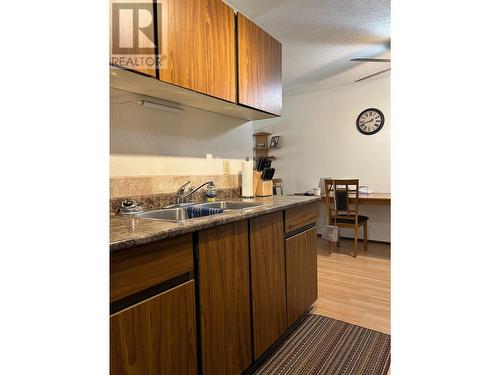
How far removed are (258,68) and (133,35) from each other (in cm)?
101

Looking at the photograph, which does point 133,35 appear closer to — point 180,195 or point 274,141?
point 180,195

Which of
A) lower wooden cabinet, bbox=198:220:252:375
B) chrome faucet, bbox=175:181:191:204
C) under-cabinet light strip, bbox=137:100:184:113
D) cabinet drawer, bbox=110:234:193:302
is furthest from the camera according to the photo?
chrome faucet, bbox=175:181:191:204

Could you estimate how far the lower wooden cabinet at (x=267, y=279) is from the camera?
4.69ft

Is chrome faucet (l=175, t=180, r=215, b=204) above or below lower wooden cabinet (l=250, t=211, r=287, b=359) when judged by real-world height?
above

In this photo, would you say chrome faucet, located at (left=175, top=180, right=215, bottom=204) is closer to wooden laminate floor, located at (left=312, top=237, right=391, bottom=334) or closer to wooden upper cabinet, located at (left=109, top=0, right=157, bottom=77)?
wooden upper cabinet, located at (left=109, top=0, right=157, bottom=77)

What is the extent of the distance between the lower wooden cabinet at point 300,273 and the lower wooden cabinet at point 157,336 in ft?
2.74

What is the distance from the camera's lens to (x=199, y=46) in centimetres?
149

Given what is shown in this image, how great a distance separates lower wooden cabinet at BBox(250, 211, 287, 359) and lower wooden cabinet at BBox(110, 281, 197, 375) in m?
0.45

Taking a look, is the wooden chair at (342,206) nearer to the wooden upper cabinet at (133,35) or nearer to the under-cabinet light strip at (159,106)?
the under-cabinet light strip at (159,106)

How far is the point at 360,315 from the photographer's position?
2.07m

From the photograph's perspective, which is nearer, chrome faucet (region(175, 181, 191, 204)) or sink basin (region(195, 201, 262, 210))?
chrome faucet (region(175, 181, 191, 204))

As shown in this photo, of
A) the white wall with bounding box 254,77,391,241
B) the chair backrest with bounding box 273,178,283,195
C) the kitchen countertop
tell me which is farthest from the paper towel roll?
the chair backrest with bounding box 273,178,283,195

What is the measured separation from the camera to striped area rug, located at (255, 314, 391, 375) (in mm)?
1499
